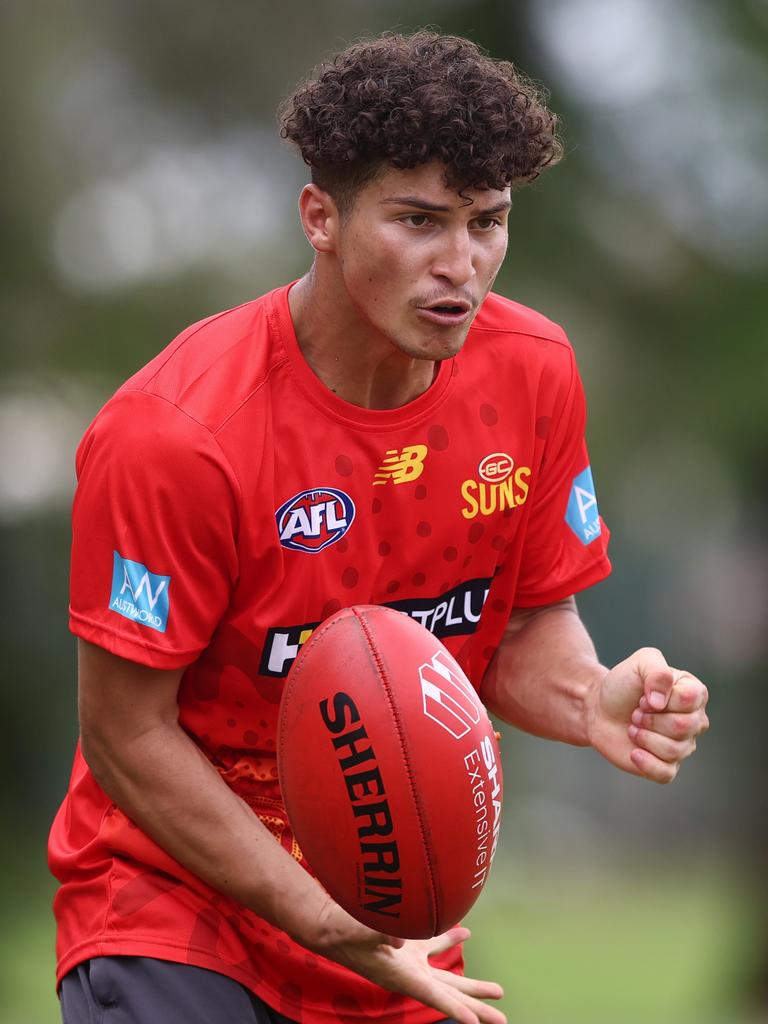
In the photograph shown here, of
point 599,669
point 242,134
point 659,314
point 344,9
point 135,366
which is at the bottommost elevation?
point 599,669

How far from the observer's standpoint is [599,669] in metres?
2.92

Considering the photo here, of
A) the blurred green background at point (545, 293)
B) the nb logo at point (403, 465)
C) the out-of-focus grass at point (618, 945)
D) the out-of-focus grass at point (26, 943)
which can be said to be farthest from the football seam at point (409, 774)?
the blurred green background at point (545, 293)

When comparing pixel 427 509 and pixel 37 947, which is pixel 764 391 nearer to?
pixel 37 947

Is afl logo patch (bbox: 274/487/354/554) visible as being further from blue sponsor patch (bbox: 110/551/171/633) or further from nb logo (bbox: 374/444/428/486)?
A: blue sponsor patch (bbox: 110/551/171/633)

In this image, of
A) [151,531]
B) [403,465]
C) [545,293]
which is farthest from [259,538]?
[545,293]

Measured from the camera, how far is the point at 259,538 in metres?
2.60

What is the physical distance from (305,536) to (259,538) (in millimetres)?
93

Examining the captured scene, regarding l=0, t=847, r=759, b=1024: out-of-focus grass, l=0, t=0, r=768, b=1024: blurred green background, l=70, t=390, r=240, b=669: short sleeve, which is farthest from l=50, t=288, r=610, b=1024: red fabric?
l=0, t=0, r=768, b=1024: blurred green background

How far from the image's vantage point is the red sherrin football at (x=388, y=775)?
7.76 ft

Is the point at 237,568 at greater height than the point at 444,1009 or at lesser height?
greater

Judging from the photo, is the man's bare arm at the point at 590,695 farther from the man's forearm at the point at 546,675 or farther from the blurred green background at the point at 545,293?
the blurred green background at the point at 545,293

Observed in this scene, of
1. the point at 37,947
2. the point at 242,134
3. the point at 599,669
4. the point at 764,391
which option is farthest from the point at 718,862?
the point at 599,669

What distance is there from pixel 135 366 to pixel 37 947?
10.7ft

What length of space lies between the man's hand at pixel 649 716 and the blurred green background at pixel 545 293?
550 cm
